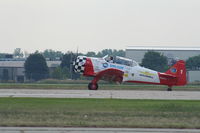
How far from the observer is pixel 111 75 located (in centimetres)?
3575

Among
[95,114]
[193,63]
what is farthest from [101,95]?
[193,63]

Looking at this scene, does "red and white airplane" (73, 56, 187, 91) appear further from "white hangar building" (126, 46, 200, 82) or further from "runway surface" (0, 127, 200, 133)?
"white hangar building" (126, 46, 200, 82)

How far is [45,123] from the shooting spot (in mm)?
15070

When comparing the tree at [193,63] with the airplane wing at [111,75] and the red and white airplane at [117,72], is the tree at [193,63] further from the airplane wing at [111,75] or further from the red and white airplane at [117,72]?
the airplane wing at [111,75]

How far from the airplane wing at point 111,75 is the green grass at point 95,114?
12898 millimetres

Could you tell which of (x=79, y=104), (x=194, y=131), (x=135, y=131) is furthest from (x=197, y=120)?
(x=79, y=104)

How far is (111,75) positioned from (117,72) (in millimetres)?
621

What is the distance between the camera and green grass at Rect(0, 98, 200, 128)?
15.3 metres

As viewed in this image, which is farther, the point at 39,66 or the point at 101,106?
the point at 39,66

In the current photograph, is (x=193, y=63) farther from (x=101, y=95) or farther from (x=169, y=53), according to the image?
(x=101, y=95)

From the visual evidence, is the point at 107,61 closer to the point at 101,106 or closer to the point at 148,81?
the point at 148,81

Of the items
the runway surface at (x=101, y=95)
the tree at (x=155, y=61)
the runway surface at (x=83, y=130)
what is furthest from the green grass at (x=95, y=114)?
the tree at (x=155, y=61)

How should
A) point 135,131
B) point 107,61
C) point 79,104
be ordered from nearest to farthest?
point 135,131, point 79,104, point 107,61

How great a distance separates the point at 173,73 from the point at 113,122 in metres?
21.8
